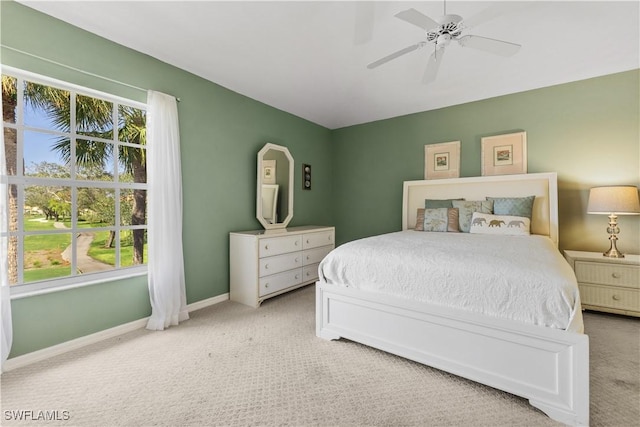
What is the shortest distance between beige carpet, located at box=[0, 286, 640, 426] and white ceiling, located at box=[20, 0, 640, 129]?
2.50m

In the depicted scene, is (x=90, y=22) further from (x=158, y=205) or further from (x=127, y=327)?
(x=127, y=327)

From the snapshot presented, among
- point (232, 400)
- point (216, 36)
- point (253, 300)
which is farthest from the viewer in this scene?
point (253, 300)

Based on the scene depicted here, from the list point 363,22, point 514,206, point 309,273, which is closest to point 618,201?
point 514,206

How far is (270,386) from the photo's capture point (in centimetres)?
168

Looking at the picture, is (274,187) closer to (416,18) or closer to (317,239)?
(317,239)

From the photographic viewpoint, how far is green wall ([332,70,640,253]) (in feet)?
9.64

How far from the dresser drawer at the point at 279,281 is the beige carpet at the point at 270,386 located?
74 centimetres

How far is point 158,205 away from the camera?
8.18ft

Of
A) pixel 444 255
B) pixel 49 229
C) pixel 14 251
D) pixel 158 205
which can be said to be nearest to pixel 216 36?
pixel 158 205

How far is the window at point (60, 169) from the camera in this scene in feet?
6.42

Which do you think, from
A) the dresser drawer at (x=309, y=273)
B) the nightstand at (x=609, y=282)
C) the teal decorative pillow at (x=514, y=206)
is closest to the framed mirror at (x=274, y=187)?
the dresser drawer at (x=309, y=273)

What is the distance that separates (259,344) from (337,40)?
2579 mm

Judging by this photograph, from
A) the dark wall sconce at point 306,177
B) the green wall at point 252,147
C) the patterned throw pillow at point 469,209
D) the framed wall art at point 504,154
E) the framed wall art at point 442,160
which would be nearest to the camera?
the green wall at point 252,147

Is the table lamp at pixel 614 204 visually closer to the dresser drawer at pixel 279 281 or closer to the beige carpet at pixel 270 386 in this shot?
the beige carpet at pixel 270 386
